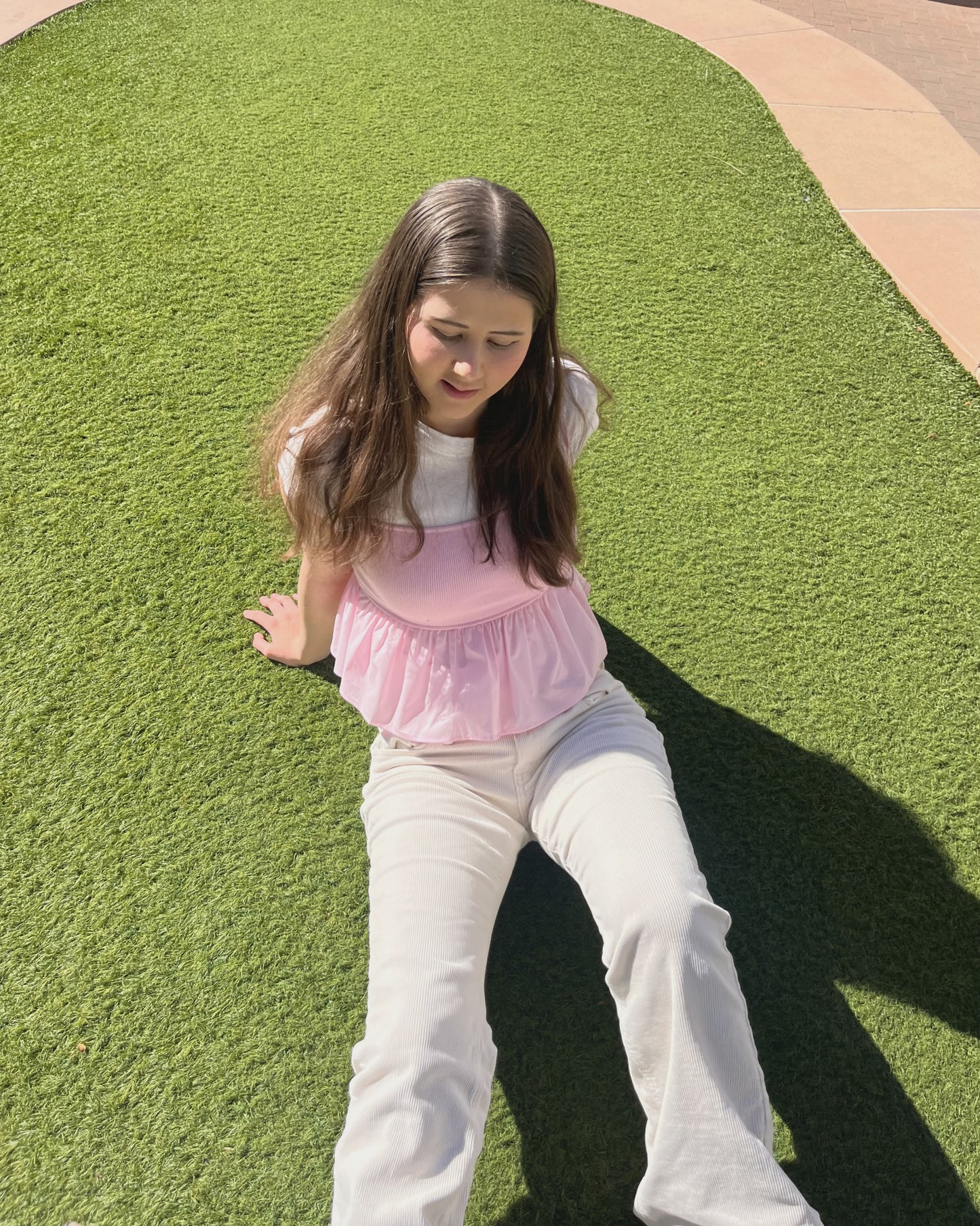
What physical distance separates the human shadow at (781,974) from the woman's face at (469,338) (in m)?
1.16

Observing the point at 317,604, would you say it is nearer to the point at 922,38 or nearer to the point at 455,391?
the point at 455,391

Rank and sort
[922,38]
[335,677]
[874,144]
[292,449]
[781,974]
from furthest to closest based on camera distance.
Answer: [922,38] → [874,144] → [335,677] → [781,974] → [292,449]

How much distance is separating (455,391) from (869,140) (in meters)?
3.98

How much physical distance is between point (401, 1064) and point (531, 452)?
1136mm

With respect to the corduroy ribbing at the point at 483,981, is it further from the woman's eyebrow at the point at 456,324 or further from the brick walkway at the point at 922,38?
the brick walkway at the point at 922,38

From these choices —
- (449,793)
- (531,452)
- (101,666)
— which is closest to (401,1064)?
(449,793)

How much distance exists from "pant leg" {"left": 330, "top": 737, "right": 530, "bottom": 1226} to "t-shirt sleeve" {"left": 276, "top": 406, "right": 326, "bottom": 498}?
0.60 metres

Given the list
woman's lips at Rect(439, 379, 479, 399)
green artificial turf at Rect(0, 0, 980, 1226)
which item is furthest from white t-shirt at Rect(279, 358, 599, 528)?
green artificial turf at Rect(0, 0, 980, 1226)

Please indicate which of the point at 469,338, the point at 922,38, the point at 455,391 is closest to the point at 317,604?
the point at 455,391

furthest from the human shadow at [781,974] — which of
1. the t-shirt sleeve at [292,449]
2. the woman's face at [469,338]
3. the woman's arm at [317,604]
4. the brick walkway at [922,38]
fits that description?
the brick walkway at [922,38]

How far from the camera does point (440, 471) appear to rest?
1.99 meters

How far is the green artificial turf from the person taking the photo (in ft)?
6.60

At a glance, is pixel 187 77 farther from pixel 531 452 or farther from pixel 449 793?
pixel 449 793

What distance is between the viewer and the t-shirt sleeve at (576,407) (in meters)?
2.07
